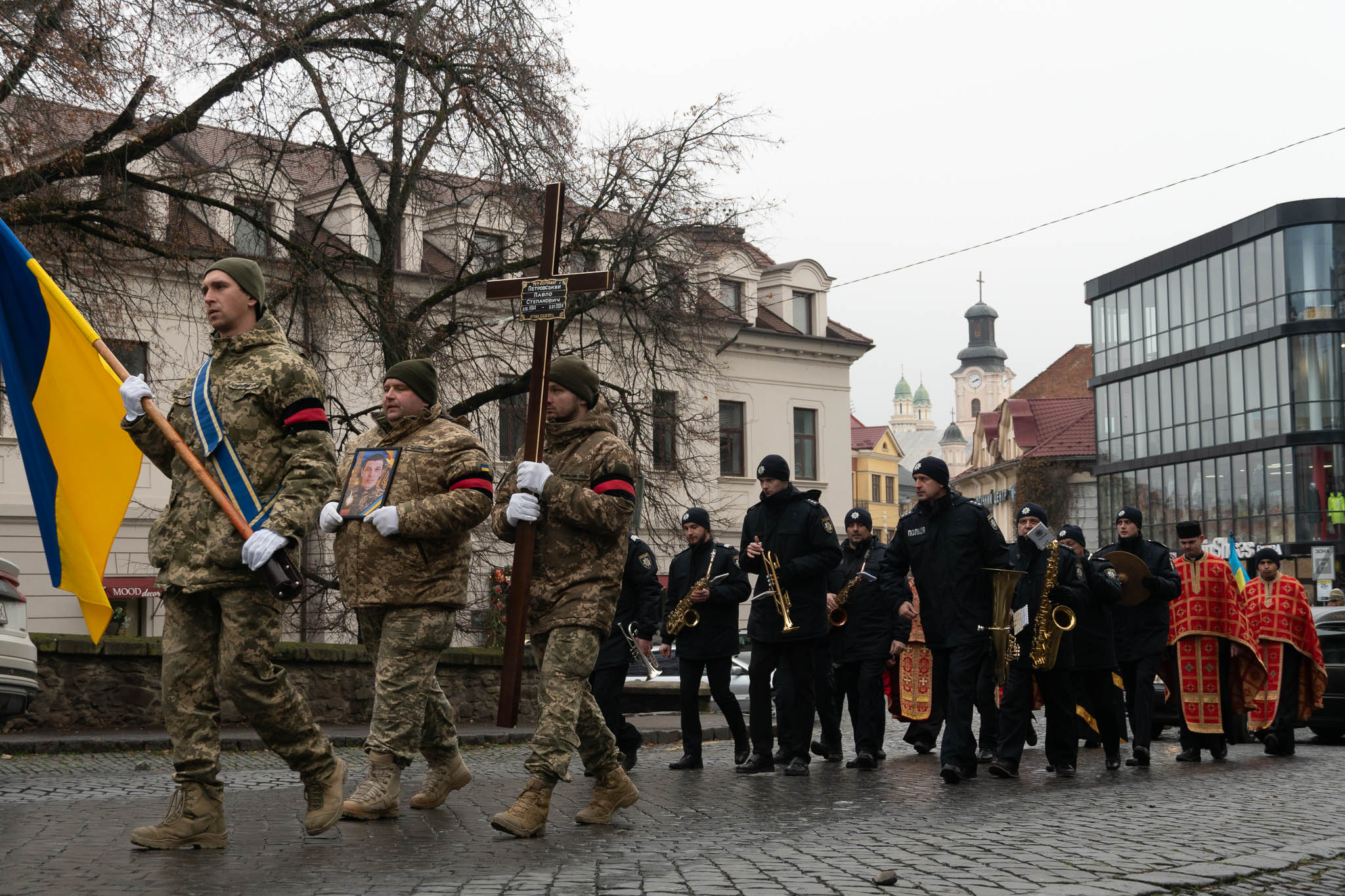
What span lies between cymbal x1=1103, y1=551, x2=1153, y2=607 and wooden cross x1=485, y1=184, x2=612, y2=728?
598cm

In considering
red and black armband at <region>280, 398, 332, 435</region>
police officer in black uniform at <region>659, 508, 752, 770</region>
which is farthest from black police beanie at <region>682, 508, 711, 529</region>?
red and black armband at <region>280, 398, 332, 435</region>

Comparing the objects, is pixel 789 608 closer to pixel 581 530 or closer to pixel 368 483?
pixel 581 530

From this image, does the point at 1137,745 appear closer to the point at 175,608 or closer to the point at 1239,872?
the point at 1239,872

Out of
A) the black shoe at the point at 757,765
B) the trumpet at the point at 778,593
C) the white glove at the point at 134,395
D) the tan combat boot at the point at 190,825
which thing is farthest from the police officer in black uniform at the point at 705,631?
the white glove at the point at 134,395

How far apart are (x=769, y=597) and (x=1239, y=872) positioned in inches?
185

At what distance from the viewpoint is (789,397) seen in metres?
46.1

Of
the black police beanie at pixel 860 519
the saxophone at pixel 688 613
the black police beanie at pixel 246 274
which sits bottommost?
the saxophone at pixel 688 613

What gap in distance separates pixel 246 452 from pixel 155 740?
773 cm

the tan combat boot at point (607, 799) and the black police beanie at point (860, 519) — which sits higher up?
the black police beanie at point (860, 519)

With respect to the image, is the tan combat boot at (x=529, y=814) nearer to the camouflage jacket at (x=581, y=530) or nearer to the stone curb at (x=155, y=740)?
the camouflage jacket at (x=581, y=530)

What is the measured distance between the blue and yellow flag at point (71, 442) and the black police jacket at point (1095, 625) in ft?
22.3

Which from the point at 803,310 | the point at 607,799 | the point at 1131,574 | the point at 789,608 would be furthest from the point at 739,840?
the point at 803,310

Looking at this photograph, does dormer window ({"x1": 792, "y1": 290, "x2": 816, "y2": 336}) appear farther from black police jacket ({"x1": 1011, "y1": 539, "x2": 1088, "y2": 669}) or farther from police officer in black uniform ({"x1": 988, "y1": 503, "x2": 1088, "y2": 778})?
police officer in black uniform ({"x1": 988, "y1": 503, "x2": 1088, "y2": 778})

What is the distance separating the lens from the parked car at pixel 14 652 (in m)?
8.80
